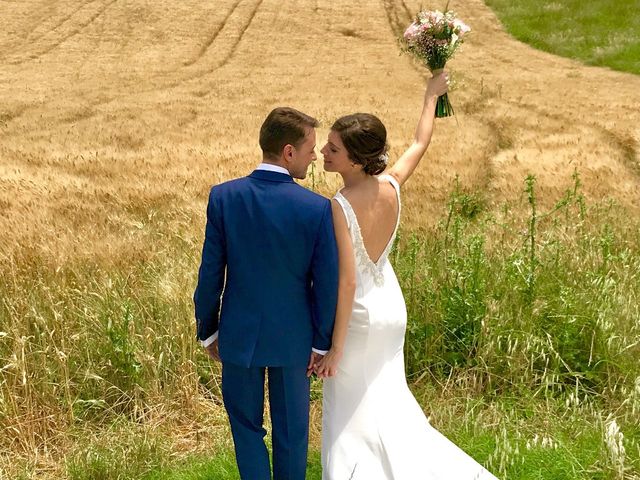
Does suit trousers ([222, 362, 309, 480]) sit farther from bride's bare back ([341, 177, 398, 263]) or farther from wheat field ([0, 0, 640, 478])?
wheat field ([0, 0, 640, 478])

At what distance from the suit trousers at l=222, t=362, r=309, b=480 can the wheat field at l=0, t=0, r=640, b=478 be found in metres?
0.87

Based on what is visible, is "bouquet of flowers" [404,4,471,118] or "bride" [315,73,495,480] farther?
"bouquet of flowers" [404,4,471,118]

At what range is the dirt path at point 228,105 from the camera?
8.55m

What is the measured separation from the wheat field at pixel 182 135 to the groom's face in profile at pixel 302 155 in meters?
1.79

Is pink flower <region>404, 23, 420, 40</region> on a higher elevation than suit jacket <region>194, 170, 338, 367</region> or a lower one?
A: higher

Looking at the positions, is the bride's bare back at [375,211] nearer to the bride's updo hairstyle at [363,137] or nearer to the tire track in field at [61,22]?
the bride's updo hairstyle at [363,137]

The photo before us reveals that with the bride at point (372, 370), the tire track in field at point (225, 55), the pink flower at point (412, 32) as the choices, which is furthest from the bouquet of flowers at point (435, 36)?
the tire track in field at point (225, 55)

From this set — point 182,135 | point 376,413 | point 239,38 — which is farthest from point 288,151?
point 239,38

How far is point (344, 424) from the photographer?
3.50m

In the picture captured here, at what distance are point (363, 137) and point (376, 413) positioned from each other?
1.34 m

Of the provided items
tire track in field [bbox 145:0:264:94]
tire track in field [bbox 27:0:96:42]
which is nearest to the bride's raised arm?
tire track in field [bbox 145:0:264:94]

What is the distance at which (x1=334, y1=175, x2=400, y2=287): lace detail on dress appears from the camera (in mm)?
3186

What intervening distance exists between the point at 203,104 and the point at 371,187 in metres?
18.8

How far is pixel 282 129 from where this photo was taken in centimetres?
295
